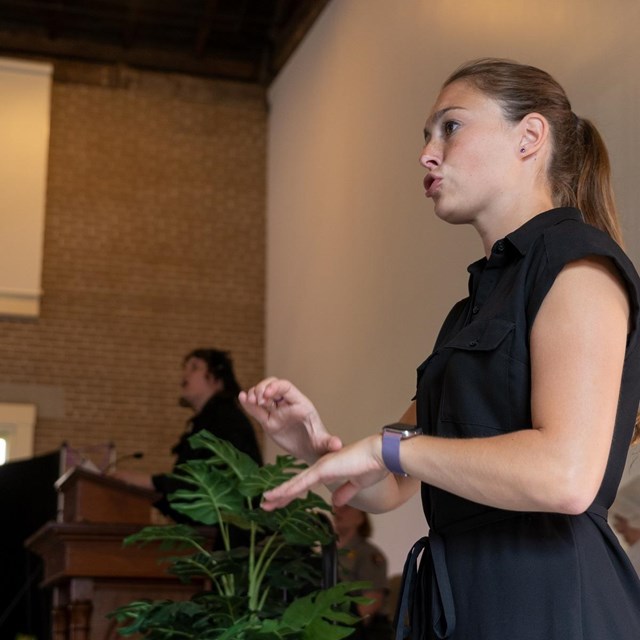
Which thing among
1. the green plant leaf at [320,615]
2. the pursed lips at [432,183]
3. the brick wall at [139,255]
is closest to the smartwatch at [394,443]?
the pursed lips at [432,183]

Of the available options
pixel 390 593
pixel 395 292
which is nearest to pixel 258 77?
pixel 395 292

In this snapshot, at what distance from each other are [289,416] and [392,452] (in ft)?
1.08

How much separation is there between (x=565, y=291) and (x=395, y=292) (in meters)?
5.81

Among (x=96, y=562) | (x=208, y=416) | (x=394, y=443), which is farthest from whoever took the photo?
(x=208, y=416)

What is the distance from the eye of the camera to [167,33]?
10742mm

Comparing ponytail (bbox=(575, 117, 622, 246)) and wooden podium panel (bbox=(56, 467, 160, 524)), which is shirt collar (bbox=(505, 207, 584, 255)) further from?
wooden podium panel (bbox=(56, 467, 160, 524))

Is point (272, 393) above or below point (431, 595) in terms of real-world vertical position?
above

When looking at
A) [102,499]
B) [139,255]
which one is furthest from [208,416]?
[139,255]

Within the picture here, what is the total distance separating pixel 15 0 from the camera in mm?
10250

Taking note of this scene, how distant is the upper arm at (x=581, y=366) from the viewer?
4.60 feet

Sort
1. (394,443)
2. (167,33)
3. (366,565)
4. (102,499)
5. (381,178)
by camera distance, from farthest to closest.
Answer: (167,33), (381,178), (366,565), (102,499), (394,443)

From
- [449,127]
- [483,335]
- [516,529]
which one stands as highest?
[449,127]

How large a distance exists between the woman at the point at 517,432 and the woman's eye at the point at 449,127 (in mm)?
63

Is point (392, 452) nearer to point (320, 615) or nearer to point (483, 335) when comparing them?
point (483, 335)
